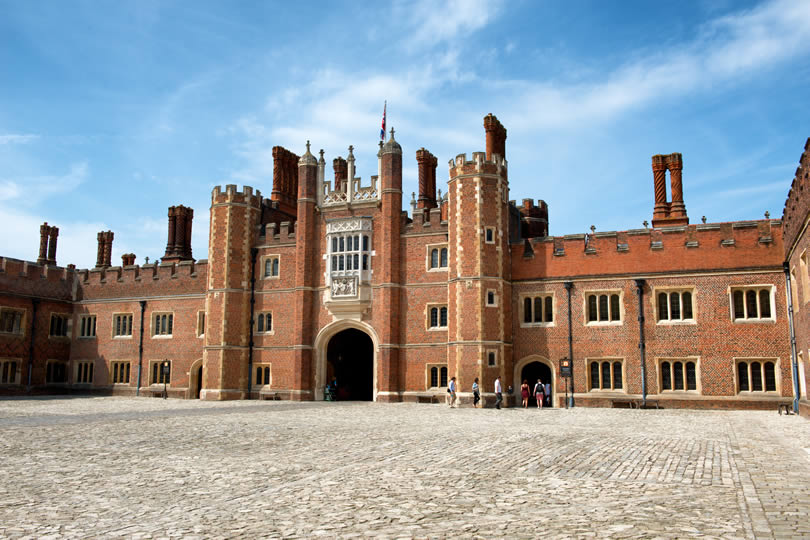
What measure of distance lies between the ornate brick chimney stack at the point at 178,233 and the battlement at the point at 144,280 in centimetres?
302

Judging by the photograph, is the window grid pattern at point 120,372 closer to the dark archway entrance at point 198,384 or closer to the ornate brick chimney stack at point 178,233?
the dark archway entrance at point 198,384

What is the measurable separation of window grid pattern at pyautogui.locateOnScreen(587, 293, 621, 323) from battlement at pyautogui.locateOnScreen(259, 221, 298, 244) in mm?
14367

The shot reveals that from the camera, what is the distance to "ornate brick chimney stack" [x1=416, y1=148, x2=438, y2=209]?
114ft

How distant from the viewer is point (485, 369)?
28.7 m

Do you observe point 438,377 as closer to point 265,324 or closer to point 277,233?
point 265,324

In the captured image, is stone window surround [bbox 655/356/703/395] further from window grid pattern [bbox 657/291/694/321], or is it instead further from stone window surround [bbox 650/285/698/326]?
window grid pattern [bbox 657/291/694/321]

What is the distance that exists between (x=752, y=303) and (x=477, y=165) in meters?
12.0

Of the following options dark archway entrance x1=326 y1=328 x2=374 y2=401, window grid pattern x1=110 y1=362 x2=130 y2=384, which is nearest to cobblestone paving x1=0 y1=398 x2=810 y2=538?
dark archway entrance x1=326 y1=328 x2=374 y2=401

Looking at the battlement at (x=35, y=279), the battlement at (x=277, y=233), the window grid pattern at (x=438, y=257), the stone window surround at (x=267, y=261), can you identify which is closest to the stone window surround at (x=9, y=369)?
the battlement at (x=35, y=279)

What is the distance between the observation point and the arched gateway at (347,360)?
32938 mm

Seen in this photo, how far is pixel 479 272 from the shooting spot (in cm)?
2925

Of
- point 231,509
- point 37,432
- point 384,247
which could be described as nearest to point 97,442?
point 37,432

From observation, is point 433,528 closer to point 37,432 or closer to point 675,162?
point 37,432

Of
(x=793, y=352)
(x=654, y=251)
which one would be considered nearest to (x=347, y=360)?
(x=654, y=251)
